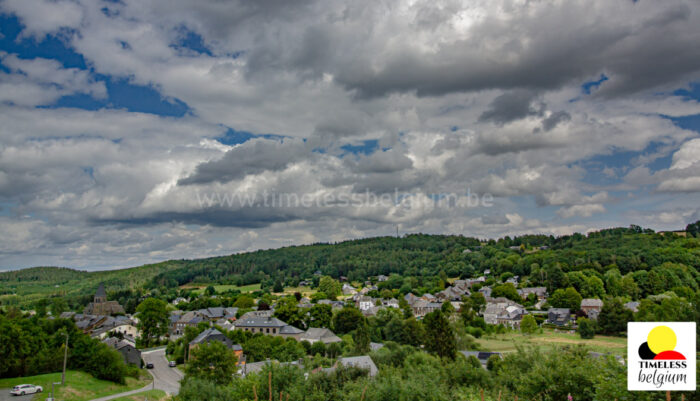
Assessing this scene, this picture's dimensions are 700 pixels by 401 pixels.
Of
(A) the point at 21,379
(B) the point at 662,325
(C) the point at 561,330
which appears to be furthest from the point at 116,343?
(C) the point at 561,330

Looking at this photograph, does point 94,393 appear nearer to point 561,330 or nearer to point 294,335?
point 294,335

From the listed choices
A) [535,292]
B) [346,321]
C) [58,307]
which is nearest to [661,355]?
[346,321]

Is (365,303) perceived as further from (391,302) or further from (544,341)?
(544,341)

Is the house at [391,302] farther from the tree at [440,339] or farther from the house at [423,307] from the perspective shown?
the tree at [440,339]

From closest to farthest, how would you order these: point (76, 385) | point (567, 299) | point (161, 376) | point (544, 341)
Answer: point (76, 385), point (161, 376), point (544, 341), point (567, 299)

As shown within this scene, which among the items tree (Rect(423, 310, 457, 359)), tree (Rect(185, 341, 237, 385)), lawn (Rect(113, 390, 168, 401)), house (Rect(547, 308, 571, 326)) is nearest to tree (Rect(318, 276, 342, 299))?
house (Rect(547, 308, 571, 326))

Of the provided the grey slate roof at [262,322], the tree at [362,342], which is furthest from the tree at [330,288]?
the tree at [362,342]
